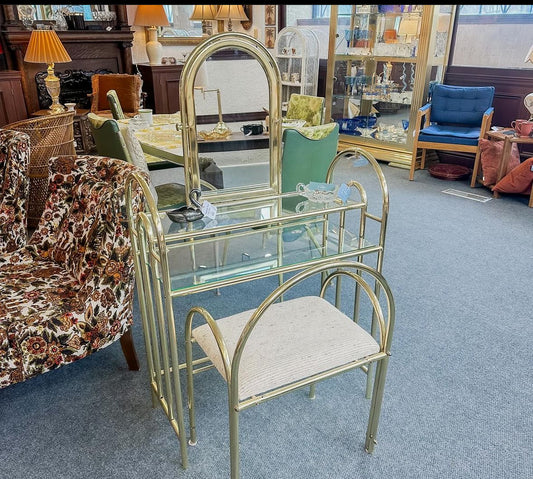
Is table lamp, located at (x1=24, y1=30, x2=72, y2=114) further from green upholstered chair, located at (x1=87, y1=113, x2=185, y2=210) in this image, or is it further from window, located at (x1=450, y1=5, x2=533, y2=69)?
window, located at (x1=450, y1=5, x2=533, y2=69)

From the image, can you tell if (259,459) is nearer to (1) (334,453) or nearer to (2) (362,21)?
(1) (334,453)

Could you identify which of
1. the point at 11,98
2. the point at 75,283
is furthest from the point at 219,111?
the point at 11,98

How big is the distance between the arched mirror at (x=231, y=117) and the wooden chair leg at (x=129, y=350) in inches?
26.7

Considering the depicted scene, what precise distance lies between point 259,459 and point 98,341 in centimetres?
74

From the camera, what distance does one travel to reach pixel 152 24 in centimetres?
541

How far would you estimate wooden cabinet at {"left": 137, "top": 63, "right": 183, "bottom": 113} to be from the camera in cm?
580

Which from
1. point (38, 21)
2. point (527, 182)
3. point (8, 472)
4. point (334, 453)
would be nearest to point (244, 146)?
point (334, 453)

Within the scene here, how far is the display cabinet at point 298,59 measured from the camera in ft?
18.7

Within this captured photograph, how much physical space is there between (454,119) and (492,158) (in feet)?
2.31

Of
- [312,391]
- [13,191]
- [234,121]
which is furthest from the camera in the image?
[234,121]

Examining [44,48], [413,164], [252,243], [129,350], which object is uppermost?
[44,48]

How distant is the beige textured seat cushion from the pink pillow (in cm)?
334

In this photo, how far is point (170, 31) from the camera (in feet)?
19.9

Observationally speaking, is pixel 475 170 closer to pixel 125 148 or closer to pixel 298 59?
pixel 298 59
